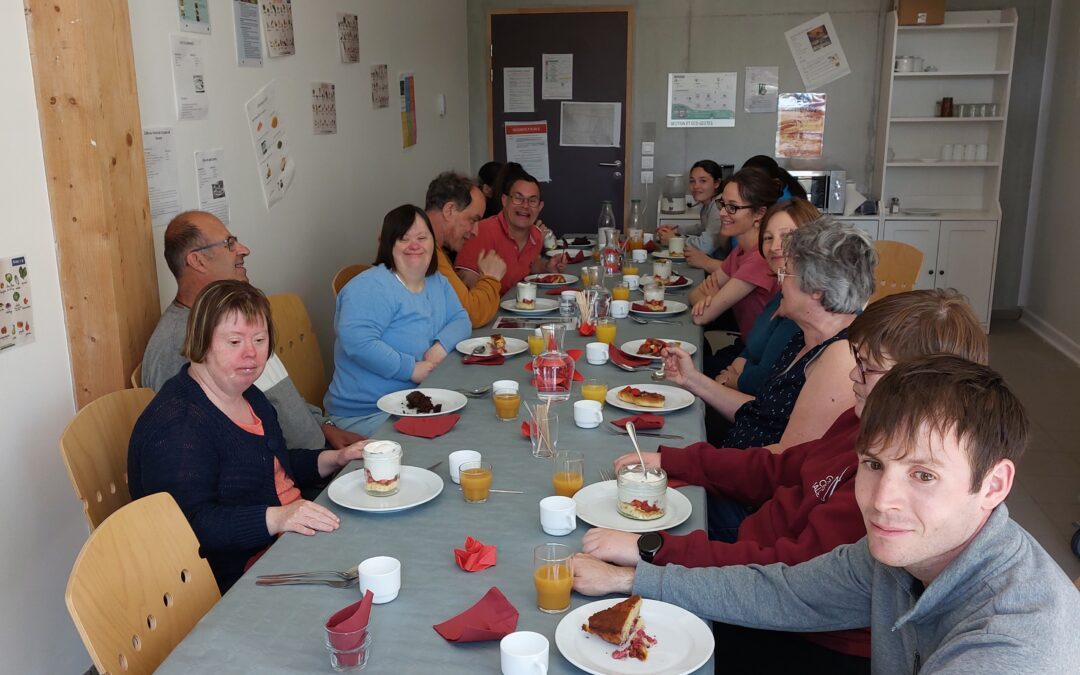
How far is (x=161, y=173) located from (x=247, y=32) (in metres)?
0.86

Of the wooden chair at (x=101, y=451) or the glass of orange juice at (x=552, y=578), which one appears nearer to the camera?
the glass of orange juice at (x=552, y=578)

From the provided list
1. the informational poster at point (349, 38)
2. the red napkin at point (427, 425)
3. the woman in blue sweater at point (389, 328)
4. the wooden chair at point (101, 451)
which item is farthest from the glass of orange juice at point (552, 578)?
the informational poster at point (349, 38)

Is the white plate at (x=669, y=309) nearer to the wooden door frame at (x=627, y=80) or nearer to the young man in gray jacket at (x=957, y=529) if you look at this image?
the young man in gray jacket at (x=957, y=529)

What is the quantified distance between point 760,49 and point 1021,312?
9.40 ft

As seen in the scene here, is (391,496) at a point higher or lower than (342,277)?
lower

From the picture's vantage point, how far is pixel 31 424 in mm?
2318

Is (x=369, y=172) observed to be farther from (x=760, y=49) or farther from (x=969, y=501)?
(x=969, y=501)

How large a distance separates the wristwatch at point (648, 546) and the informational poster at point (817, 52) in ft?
19.4

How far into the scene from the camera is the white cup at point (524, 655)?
4.15 feet

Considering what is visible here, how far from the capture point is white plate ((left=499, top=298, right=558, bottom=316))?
379 cm

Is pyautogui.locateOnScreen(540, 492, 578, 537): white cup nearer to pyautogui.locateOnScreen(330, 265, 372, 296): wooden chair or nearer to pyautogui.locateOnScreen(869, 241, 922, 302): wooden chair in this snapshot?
pyautogui.locateOnScreen(330, 265, 372, 296): wooden chair

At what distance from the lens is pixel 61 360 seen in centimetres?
243

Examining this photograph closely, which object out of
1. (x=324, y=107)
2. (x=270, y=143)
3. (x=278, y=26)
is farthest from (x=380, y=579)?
(x=324, y=107)

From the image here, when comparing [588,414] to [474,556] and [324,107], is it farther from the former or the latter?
[324,107]
